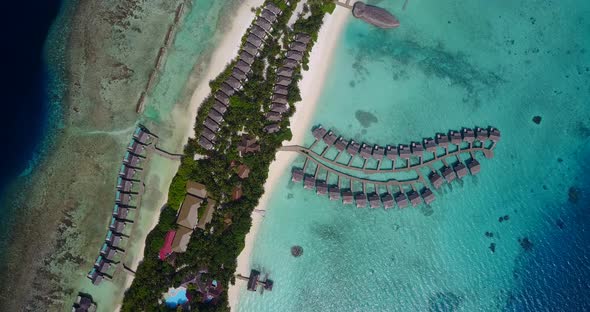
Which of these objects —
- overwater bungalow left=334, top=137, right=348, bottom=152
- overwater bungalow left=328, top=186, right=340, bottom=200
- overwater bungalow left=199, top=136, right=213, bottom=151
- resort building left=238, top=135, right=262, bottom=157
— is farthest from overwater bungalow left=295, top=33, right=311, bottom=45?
overwater bungalow left=328, top=186, right=340, bottom=200

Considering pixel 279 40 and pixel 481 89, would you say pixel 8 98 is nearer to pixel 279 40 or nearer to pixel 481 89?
pixel 279 40

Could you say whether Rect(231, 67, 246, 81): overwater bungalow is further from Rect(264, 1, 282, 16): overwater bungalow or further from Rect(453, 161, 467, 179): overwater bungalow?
Rect(453, 161, 467, 179): overwater bungalow

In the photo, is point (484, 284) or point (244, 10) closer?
point (244, 10)

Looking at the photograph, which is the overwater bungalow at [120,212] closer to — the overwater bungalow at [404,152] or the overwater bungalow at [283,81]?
the overwater bungalow at [283,81]

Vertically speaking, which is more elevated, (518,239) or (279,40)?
(279,40)

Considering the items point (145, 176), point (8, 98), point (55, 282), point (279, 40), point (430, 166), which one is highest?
point (279, 40)

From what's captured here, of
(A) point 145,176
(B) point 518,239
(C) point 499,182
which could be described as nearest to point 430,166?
(C) point 499,182

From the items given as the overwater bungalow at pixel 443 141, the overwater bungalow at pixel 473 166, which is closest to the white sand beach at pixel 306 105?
the overwater bungalow at pixel 443 141
